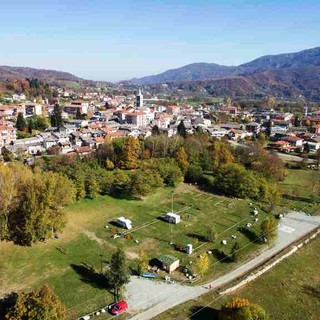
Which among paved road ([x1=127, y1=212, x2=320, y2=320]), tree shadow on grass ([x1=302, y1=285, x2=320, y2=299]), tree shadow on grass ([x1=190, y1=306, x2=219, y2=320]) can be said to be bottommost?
tree shadow on grass ([x1=302, y1=285, x2=320, y2=299])

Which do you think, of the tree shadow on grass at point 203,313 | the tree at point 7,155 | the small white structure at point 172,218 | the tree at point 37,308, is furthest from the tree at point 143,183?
the tree at point 7,155

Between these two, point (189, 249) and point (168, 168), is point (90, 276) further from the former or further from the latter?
point (168, 168)

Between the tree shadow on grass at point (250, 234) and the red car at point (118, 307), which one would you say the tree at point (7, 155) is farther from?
the red car at point (118, 307)

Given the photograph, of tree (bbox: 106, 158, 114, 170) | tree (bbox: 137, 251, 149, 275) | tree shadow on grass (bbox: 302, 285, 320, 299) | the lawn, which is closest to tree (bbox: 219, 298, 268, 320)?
the lawn

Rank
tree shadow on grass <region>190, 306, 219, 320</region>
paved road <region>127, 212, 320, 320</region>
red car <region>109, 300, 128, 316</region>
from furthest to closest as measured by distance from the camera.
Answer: paved road <region>127, 212, 320, 320</region> → tree shadow on grass <region>190, 306, 219, 320</region> → red car <region>109, 300, 128, 316</region>

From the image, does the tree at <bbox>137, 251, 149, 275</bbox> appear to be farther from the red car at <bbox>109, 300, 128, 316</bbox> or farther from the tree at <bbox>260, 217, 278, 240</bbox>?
the tree at <bbox>260, 217, 278, 240</bbox>

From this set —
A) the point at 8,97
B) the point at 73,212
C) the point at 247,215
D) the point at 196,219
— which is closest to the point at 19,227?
the point at 73,212
